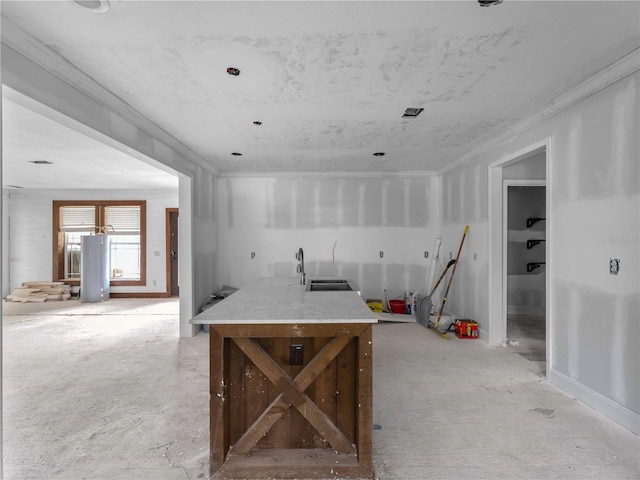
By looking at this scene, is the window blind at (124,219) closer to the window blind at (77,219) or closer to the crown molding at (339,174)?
the window blind at (77,219)

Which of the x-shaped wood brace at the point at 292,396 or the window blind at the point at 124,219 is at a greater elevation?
the window blind at the point at 124,219

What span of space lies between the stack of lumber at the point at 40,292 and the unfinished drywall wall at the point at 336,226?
4349 millimetres

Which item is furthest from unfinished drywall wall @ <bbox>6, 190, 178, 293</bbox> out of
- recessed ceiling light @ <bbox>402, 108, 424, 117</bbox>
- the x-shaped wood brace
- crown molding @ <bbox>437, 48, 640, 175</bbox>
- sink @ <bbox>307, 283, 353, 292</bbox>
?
crown molding @ <bbox>437, 48, 640, 175</bbox>

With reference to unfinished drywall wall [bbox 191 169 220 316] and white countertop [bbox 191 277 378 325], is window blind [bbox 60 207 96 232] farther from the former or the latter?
white countertop [bbox 191 277 378 325]

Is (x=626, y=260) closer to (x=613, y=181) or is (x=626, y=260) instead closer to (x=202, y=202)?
(x=613, y=181)

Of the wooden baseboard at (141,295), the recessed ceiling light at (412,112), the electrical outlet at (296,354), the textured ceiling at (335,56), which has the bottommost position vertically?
the wooden baseboard at (141,295)

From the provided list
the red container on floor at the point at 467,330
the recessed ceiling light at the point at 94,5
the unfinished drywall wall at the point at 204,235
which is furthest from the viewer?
the unfinished drywall wall at the point at 204,235

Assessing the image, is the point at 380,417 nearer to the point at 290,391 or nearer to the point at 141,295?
the point at 290,391

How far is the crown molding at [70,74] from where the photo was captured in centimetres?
201

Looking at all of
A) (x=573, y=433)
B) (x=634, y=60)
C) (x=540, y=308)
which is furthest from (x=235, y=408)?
(x=540, y=308)

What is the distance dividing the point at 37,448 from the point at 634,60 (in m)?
4.78

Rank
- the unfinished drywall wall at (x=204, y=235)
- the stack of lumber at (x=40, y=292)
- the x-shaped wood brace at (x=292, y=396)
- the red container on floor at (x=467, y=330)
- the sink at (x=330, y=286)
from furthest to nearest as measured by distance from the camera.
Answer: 1. the stack of lumber at (x=40, y=292)
2. the unfinished drywall wall at (x=204, y=235)
3. the red container on floor at (x=467, y=330)
4. the sink at (x=330, y=286)
5. the x-shaped wood brace at (x=292, y=396)

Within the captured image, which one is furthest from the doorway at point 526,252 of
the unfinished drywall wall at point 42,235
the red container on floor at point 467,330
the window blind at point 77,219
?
the window blind at point 77,219

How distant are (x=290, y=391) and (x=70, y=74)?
106 inches
